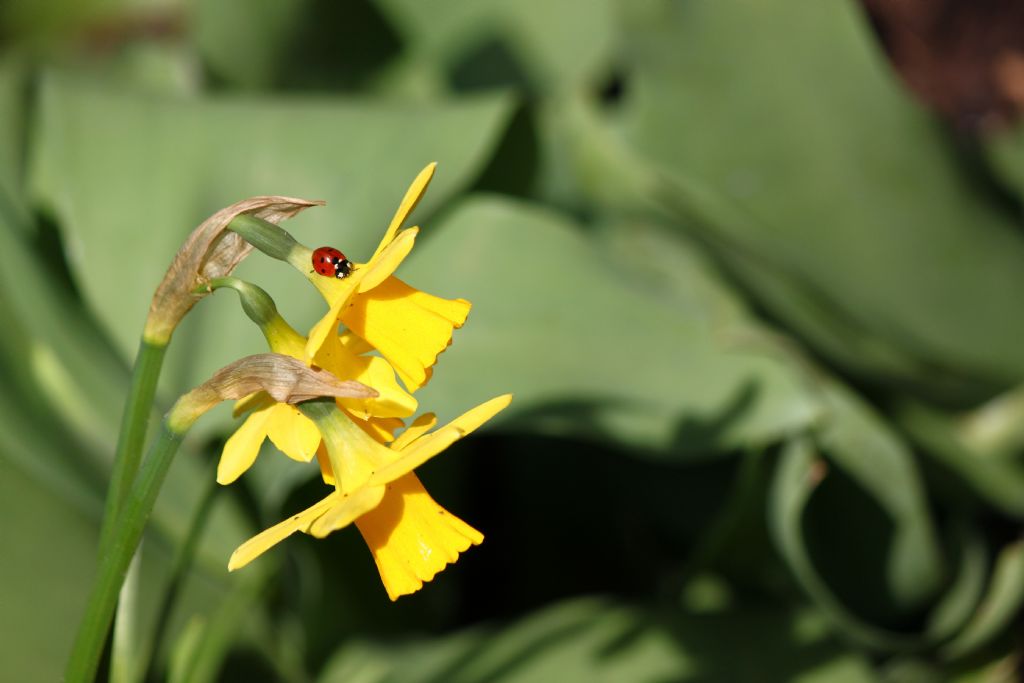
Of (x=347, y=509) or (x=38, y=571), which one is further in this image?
(x=38, y=571)

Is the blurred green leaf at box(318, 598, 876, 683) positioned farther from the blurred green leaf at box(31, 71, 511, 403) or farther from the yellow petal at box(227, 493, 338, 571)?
the yellow petal at box(227, 493, 338, 571)

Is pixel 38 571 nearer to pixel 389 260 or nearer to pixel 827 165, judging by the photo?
pixel 389 260

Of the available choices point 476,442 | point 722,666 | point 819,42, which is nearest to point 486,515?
point 476,442

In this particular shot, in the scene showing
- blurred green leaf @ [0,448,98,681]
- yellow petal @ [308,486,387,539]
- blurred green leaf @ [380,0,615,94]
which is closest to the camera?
yellow petal @ [308,486,387,539]

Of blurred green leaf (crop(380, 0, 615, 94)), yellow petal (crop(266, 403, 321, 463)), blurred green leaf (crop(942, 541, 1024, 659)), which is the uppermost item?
yellow petal (crop(266, 403, 321, 463))

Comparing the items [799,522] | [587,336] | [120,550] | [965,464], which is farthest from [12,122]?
[965,464]

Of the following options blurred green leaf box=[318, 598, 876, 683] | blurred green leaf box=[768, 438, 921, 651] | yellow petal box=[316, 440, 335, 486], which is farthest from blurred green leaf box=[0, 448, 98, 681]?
blurred green leaf box=[768, 438, 921, 651]
